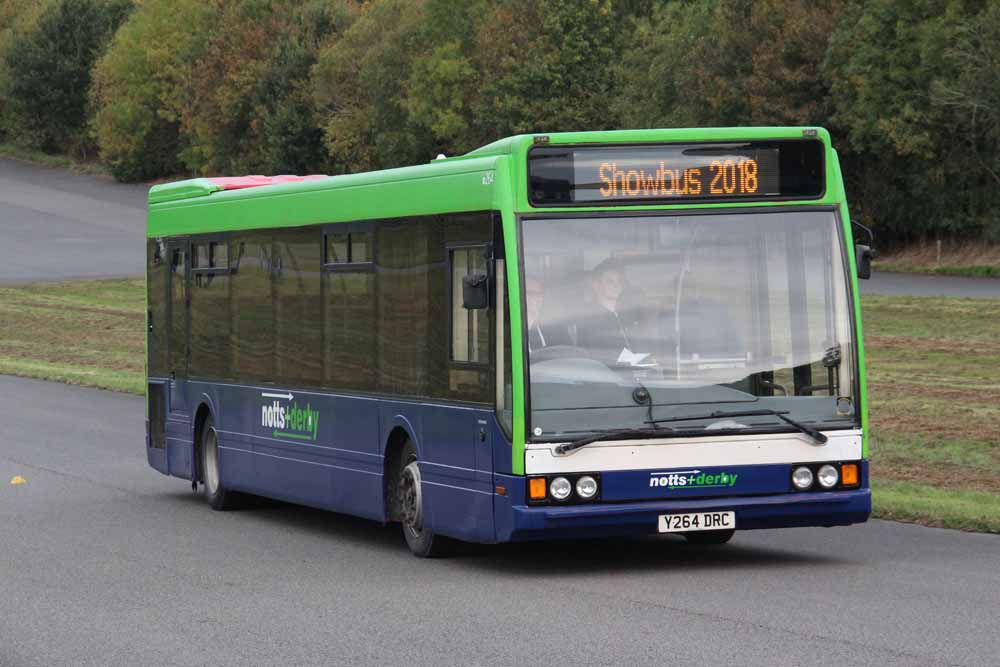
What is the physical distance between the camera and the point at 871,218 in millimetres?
61344

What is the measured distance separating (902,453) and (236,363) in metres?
7.21

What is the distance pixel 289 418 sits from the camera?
15.6 m

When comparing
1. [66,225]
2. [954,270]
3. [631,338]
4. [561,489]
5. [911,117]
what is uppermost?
[911,117]

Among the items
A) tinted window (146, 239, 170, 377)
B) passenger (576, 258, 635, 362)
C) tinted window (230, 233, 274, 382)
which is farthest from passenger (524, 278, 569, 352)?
tinted window (146, 239, 170, 377)

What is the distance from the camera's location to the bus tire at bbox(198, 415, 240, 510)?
57.3ft

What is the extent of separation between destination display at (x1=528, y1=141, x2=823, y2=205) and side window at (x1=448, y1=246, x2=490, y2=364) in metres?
0.63

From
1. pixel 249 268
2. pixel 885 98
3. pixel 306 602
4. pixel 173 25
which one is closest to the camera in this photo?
pixel 306 602

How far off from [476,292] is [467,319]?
0.62 meters

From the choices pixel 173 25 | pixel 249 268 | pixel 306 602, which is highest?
pixel 173 25

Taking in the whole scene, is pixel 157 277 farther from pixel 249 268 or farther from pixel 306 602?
pixel 306 602

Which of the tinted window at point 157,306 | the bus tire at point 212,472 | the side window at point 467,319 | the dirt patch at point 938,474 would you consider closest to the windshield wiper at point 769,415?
the side window at point 467,319

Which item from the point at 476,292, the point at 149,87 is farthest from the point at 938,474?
the point at 149,87

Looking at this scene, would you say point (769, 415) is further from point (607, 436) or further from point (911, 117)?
point (911, 117)

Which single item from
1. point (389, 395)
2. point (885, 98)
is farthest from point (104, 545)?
point (885, 98)
